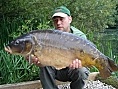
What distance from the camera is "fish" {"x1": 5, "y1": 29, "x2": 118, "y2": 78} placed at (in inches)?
128

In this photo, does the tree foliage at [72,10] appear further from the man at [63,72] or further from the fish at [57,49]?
the fish at [57,49]

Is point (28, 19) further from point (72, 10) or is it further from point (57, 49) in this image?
point (57, 49)

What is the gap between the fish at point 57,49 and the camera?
10.6 ft

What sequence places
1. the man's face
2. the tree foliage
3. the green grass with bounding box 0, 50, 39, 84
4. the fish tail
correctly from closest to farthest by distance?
the fish tail, the man's face, the green grass with bounding box 0, 50, 39, 84, the tree foliage

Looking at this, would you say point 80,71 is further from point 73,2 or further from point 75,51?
point 73,2

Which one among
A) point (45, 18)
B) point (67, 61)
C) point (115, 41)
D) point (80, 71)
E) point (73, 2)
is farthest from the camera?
point (115, 41)

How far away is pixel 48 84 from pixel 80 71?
1.45 feet

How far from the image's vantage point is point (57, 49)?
10.8 feet

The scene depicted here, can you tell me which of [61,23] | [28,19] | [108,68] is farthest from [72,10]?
[108,68]

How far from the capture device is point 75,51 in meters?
3.36

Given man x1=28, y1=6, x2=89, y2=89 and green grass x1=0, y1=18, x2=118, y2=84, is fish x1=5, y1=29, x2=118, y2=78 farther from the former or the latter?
green grass x1=0, y1=18, x2=118, y2=84

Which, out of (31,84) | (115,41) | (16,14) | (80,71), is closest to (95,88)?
(31,84)

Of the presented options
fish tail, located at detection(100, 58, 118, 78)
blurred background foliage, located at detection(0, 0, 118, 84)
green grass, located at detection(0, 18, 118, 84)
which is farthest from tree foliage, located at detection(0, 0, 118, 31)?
fish tail, located at detection(100, 58, 118, 78)

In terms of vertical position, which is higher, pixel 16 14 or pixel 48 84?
pixel 16 14
